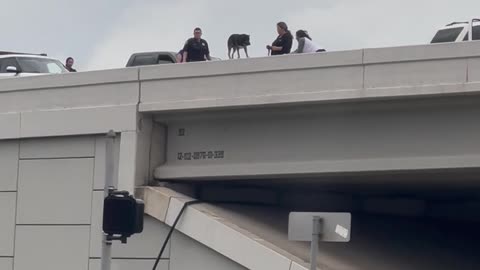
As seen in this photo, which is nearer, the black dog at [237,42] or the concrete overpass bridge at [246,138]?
the concrete overpass bridge at [246,138]

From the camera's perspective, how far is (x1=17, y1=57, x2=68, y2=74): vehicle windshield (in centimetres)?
2744

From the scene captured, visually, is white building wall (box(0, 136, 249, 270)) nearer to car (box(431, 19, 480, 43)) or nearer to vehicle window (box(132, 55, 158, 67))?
car (box(431, 19, 480, 43))

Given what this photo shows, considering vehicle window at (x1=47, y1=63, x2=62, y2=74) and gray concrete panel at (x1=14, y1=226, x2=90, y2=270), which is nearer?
gray concrete panel at (x1=14, y1=226, x2=90, y2=270)

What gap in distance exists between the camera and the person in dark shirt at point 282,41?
1912cm

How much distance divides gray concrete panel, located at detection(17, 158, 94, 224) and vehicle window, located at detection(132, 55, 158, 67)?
1052 centimetres

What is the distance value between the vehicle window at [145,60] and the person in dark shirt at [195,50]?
7.64 metres

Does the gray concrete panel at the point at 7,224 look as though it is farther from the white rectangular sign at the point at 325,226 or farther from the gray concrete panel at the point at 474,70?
the gray concrete panel at the point at 474,70

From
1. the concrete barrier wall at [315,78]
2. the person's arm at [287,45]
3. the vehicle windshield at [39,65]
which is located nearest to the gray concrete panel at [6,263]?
the concrete barrier wall at [315,78]

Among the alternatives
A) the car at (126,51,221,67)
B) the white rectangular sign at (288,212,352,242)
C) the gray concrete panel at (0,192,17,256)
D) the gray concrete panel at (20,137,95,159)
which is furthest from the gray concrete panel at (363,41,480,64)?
the car at (126,51,221,67)

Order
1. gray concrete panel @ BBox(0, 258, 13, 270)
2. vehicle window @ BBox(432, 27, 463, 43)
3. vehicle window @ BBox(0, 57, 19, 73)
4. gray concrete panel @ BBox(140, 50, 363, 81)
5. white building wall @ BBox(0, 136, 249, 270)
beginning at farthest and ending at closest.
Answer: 1. vehicle window @ BBox(0, 57, 19, 73)
2. vehicle window @ BBox(432, 27, 463, 43)
3. gray concrete panel @ BBox(0, 258, 13, 270)
4. white building wall @ BBox(0, 136, 249, 270)
5. gray concrete panel @ BBox(140, 50, 363, 81)

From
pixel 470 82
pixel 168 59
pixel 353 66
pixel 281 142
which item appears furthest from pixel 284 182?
pixel 168 59

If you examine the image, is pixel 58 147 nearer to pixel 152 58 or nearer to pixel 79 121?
pixel 79 121

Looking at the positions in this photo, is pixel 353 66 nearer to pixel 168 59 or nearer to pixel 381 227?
pixel 381 227

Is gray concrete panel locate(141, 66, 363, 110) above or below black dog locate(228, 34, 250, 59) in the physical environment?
below
